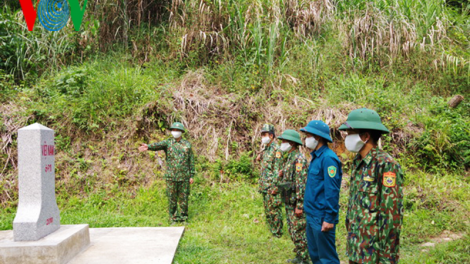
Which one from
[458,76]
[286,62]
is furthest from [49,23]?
[458,76]

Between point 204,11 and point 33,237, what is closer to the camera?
point 33,237

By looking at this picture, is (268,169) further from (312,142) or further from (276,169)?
(312,142)

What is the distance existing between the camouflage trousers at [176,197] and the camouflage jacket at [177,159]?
143 mm

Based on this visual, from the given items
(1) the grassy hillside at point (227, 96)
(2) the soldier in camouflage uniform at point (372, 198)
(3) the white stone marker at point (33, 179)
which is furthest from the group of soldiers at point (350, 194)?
(3) the white stone marker at point (33, 179)

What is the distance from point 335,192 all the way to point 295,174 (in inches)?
41.3

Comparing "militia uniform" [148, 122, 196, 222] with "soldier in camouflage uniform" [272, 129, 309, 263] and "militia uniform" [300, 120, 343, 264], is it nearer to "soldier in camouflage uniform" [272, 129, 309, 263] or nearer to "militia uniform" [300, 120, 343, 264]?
"soldier in camouflage uniform" [272, 129, 309, 263]

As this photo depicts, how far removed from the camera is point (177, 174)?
21.3 feet

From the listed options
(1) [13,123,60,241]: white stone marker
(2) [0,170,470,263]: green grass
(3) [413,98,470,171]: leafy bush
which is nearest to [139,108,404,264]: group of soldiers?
(2) [0,170,470,263]: green grass

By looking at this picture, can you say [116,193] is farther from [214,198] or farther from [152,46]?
[152,46]

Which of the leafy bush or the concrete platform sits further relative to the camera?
the leafy bush

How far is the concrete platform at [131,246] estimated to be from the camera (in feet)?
14.5

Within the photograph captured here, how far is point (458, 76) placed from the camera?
9.38m

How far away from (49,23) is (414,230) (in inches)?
392

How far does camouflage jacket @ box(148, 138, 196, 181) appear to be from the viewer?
257 inches
